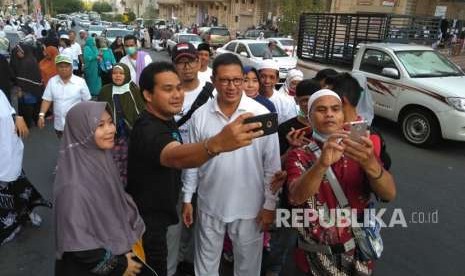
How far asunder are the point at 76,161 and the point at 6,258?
233 centimetres

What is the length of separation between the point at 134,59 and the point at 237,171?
4.44 meters

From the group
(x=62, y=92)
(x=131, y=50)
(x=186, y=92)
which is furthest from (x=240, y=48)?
(x=186, y=92)

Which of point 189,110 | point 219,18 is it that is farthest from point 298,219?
point 219,18

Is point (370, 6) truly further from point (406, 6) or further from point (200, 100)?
point (200, 100)

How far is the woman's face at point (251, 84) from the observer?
342 centimetres

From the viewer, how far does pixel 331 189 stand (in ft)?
6.36

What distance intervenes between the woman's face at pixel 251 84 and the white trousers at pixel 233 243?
1258 mm

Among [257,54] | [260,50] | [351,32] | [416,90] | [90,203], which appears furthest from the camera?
[260,50]

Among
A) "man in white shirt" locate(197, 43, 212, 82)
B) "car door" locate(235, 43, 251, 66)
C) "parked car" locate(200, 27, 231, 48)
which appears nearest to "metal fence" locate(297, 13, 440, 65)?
"car door" locate(235, 43, 251, 66)

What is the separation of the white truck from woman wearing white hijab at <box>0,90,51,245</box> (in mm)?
6100

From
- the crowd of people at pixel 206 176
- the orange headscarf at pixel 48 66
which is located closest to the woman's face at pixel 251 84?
the crowd of people at pixel 206 176

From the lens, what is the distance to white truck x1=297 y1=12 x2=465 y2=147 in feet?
21.2

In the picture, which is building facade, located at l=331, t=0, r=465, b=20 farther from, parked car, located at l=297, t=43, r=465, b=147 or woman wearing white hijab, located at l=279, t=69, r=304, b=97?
woman wearing white hijab, located at l=279, t=69, r=304, b=97

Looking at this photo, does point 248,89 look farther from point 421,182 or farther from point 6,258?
point 421,182
